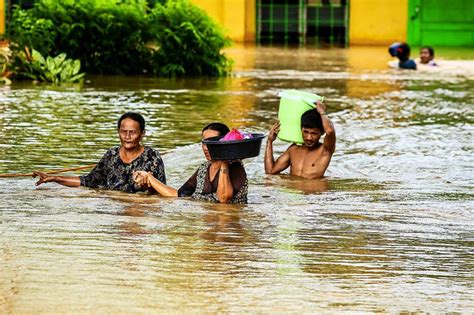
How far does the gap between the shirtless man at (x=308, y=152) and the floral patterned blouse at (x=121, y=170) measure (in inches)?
61.5

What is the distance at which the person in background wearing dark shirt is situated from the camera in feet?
29.6

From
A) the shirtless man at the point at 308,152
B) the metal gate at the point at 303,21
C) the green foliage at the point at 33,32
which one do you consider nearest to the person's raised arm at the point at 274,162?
the shirtless man at the point at 308,152

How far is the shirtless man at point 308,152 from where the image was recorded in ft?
35.1

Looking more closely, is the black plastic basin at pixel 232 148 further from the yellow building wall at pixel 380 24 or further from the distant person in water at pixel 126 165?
the yellow building wall at pixel 380 24

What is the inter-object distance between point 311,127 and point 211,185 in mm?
1864

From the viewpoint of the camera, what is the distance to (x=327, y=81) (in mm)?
21172

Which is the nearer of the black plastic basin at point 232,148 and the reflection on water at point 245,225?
the reflection on water at point 245,225

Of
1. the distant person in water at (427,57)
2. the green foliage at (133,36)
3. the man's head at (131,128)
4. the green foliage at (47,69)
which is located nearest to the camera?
the man's head at (131,128)

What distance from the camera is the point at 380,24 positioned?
32875 millimetres

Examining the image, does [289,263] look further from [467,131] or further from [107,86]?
[107,86]

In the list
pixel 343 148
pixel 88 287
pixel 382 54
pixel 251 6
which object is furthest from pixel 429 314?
pixel 251 6

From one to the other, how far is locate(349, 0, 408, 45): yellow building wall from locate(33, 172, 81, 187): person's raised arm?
23567mm

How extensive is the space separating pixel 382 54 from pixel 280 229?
21215 mm

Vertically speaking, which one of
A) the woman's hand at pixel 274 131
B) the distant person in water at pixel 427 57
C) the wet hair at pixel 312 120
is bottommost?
the distant person in water at pixel 427 57
